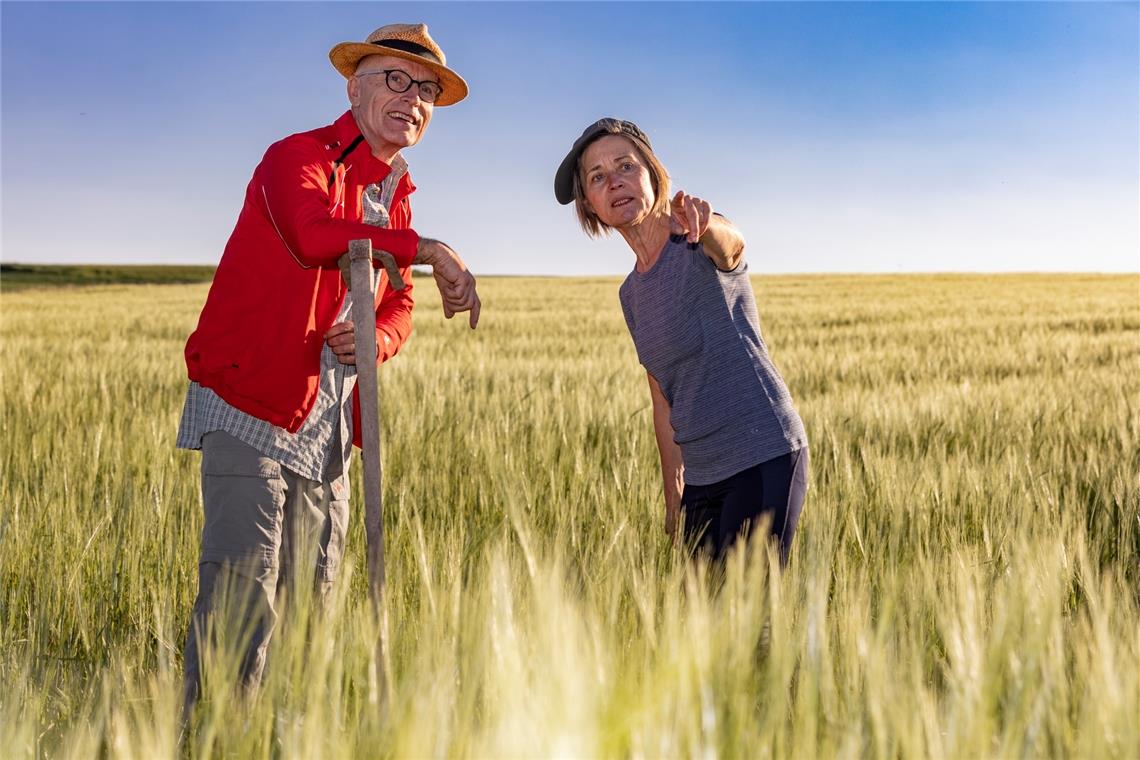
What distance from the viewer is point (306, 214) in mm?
1612

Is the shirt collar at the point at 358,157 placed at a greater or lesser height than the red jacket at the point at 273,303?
greater

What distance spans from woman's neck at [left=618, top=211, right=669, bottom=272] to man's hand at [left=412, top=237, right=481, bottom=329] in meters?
0.74

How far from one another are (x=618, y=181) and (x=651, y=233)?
16 cm

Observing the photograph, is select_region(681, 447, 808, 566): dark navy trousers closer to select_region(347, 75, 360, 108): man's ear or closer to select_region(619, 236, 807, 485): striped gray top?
select_region(619, 236, 807, 485): striped gray top

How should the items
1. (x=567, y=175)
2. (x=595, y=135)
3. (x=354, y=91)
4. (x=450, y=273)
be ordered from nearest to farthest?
(x=450, y=273)
(x=354, y=91)
(x=595, y=135)
(x=567, y=175)

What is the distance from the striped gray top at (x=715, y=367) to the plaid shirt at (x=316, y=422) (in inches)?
26.4

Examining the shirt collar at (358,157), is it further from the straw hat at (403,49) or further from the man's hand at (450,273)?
the man's hand at (450,273)

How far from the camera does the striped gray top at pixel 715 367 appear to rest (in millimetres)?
2115

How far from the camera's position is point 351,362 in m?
1.84

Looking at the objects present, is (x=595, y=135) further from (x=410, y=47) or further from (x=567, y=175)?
(x=410, y=47)

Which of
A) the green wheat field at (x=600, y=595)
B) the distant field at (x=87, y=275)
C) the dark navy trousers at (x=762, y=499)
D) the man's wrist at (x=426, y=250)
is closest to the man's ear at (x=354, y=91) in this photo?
the man's wrist at (x=426, y=250)

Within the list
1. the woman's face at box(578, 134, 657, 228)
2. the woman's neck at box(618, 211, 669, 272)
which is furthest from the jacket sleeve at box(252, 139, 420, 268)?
the woman's neck at box(618, 211, 669, 272)

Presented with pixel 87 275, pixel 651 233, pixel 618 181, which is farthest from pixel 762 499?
pixel 87 275

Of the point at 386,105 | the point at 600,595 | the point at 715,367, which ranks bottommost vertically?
the point at 600,595
